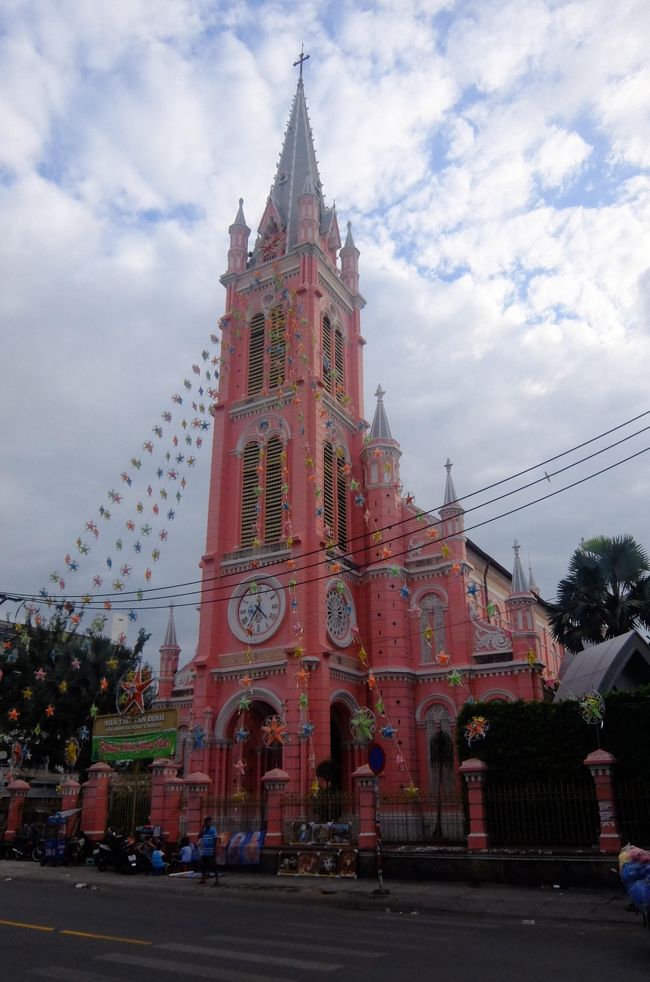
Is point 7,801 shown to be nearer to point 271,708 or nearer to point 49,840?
point 49,840

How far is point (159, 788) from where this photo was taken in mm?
23438

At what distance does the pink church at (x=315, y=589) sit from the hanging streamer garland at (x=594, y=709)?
9.74 meters

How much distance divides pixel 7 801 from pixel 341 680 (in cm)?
1337

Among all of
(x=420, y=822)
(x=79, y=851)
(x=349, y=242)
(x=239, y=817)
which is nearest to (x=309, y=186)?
(x=349, y=242)

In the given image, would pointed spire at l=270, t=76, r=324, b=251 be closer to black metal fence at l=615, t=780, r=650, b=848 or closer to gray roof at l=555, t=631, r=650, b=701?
gray roof at l=555, t=631, r=650, b=701

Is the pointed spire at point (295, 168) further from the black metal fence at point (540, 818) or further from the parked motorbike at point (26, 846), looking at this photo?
the black metal fence at point (540, 818)

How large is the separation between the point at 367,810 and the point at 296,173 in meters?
34.8

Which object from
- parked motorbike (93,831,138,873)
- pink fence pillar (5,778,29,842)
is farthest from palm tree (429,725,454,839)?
pink fence pillar (5,778,29,842)

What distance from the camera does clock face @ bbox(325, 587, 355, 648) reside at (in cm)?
3034

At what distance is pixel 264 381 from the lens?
1372 inches

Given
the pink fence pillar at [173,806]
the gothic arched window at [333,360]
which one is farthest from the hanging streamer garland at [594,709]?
the gothic arched window at [333,360]

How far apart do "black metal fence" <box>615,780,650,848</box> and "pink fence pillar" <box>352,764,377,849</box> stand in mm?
5747

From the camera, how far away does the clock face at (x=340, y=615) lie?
30.3 m

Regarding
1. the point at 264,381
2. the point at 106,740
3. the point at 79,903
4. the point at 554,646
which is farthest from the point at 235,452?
the point at 554,646
